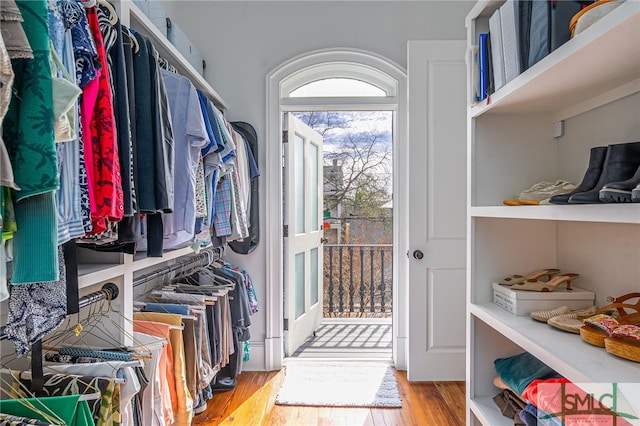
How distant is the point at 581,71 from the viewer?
1.09m

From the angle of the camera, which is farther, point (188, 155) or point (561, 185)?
point (188, 155)

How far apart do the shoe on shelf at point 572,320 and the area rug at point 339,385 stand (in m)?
1.47

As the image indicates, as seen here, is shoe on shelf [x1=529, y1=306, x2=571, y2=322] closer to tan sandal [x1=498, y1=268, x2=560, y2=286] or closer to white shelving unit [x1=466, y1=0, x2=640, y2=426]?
white shelving unit [x1=466, y1=0, x2=640, y2=426]

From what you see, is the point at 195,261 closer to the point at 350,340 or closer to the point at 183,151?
the point at 183,151

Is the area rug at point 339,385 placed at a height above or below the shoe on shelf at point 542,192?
below

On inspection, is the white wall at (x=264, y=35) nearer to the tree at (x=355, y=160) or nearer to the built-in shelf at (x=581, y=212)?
the tree at (x=355, y=160)

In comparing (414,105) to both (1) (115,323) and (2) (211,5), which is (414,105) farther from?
(1) (115,323)

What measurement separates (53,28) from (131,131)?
1.30 ft

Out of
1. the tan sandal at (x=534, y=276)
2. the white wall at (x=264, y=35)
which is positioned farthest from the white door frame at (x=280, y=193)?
the tan sandal at (x=534, y=276)

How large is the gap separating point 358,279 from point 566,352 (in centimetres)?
406

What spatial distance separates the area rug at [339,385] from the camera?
8.39ft

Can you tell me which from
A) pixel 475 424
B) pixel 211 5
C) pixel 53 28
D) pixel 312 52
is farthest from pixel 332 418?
pixel 211 5

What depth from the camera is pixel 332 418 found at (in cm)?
237

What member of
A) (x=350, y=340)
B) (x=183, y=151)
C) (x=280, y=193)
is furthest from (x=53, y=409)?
(x=350, y=340)
